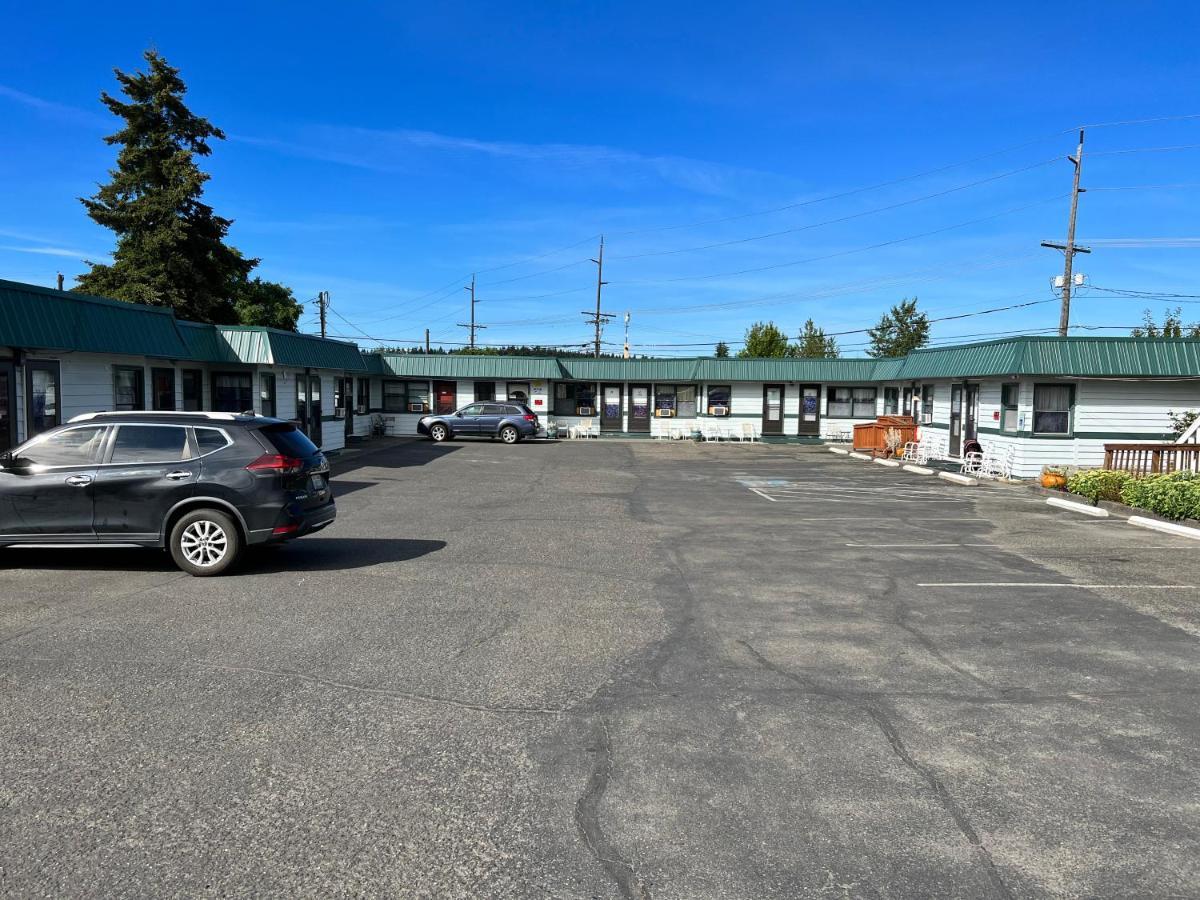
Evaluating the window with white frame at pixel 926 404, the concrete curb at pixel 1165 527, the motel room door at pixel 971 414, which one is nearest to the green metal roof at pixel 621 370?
the window with white frame at pixel 926 404

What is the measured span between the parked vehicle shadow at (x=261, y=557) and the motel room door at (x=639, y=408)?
94.7 ft

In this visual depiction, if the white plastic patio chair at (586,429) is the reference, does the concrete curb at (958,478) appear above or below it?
below

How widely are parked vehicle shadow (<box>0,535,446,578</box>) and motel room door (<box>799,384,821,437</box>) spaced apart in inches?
1178

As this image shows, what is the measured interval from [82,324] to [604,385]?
1026 inches

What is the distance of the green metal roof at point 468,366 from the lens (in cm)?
3772

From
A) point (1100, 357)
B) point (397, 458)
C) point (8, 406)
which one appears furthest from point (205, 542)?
point (1100, 357)

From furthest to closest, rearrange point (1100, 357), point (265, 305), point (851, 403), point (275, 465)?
point (265, 305)
point (851, 403)
point (1100, 357)
point (275, 465)

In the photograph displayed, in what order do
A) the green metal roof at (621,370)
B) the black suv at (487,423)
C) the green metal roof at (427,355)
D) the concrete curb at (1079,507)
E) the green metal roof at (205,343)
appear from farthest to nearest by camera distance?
1. the green metal roof at (621,370)
2. the black suv at (487,423)
3. the green metal roof at (205,343)
4. the concrete curb at (1079,507)
5. the green metal roof at (427,355)

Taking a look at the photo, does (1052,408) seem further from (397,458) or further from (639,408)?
(639,408)

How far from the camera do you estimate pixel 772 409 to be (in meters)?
38.9

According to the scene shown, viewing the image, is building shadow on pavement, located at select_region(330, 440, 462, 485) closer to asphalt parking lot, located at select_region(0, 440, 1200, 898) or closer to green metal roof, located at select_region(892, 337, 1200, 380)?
asphalt parking lot, located at select_region(0, 440, 1200, 898)

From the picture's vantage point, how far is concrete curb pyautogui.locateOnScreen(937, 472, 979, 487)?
21.2 metres

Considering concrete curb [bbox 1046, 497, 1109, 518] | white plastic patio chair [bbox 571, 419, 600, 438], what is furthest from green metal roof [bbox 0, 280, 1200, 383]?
concrete curb [bbox 1046, 497, 1109, 518]

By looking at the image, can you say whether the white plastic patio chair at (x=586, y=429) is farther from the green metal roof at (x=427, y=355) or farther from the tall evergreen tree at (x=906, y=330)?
the tall evergreen tree at (x=906, y=330)
